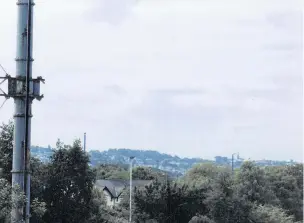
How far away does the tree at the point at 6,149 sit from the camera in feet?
77.2

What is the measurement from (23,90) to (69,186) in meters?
10.2

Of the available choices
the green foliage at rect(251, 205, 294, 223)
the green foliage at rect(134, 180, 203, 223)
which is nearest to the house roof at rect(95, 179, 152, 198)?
the green foliage at rect(251, 205, 294, 223)

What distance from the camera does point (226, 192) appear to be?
31297mm

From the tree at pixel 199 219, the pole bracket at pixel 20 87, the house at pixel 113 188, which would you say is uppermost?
the pole bracket at pixel 20 87

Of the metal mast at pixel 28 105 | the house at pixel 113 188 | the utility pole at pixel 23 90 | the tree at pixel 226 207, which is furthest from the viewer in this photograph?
the house at pixel 113 188

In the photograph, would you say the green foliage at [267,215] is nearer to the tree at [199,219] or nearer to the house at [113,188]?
Result: the tree at [199,219]

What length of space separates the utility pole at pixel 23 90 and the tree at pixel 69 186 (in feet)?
29.9

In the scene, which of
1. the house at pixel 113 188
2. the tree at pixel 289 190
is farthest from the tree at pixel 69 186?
the house at pixel 113 188

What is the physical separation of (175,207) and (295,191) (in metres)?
24.8

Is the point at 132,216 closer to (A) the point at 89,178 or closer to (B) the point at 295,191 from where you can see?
(A) the point at 89,178

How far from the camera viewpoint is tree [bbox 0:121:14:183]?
2353 centimetres

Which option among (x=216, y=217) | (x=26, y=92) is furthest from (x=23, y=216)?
(x=216, y=217)

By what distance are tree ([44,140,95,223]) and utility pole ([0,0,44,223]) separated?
913cm

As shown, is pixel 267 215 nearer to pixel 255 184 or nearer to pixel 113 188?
pixel 255 184
